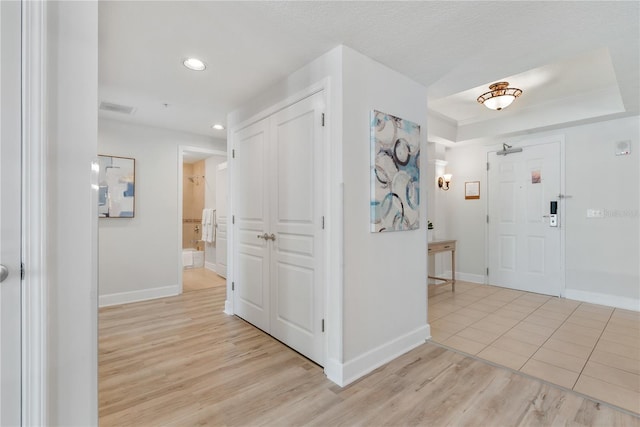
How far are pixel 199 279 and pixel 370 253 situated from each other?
4.01 m

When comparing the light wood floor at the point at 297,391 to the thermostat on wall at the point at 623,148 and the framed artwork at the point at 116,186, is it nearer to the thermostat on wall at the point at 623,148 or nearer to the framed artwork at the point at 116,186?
the framed artwork at the point at 116,186

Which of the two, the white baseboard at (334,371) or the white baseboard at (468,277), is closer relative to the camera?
the white baseboard at (334,371)

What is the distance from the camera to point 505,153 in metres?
4.66

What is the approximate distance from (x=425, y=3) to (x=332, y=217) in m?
1.41

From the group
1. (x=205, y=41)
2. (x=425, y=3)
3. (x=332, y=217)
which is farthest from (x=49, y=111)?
(x=425, y=3)

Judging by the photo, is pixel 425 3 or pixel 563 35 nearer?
pixel 425 3

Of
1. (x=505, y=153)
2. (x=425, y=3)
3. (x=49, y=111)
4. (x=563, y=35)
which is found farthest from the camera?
(x=505, y=153)

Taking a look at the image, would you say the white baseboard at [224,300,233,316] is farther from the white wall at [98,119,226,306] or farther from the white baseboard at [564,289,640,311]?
the white baseboard at [564,289,640,311]

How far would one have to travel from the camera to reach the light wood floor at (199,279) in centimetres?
479

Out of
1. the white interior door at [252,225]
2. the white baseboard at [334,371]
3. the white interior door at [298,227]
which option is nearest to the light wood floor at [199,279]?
the white interior door at [252,225]

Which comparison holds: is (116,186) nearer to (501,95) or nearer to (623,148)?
(501,95)

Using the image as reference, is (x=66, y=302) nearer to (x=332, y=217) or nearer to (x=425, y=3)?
(x=332, y=217)

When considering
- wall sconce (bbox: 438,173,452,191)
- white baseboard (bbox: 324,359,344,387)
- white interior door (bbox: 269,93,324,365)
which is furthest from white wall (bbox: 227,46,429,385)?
wall sconce (bbox: 438,173,452,191)

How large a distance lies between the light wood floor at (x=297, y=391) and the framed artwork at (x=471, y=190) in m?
3.25
